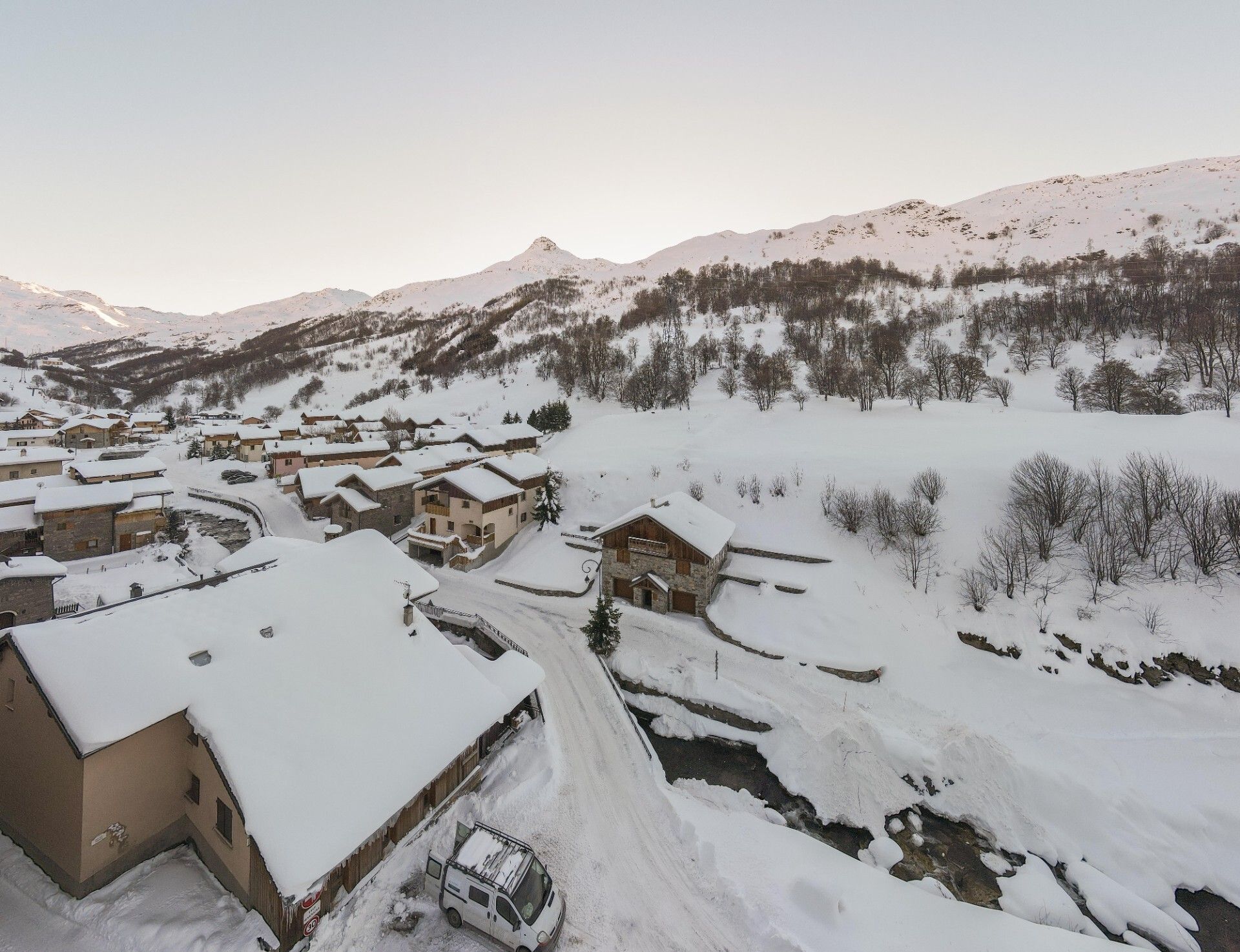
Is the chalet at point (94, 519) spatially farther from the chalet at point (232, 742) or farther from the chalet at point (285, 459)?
the chalet at point (232, 742)

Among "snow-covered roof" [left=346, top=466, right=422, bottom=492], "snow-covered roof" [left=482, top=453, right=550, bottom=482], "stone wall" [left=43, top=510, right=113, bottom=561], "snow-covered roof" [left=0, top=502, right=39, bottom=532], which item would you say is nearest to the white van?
"snow-covered roof" [left=482, top=453, right=550, bottom=482]

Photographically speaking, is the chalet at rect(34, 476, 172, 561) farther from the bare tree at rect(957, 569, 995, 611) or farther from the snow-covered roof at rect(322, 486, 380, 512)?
the bare tree at rect(957, 569, 995, 611)

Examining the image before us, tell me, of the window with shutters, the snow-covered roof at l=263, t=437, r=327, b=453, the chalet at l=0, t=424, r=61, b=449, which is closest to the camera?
the window with shutters

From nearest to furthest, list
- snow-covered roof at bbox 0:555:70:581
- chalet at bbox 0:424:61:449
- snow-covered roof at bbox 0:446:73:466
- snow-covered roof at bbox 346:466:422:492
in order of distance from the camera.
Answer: snow-covered roof at bbox 0:555:70:581
snow-covered roof at bbox 346:466:422:492
snow-covered roof at bbox 0:446:73:466
chalet at bbox 0:424:61:449

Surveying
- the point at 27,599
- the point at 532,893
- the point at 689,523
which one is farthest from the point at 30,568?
the point at 689,523

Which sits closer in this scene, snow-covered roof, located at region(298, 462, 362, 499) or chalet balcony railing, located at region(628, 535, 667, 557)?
chalet balcony railing, located at region(628, 535, 667, 557)

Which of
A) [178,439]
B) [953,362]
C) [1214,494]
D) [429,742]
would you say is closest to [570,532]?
[429,742]
